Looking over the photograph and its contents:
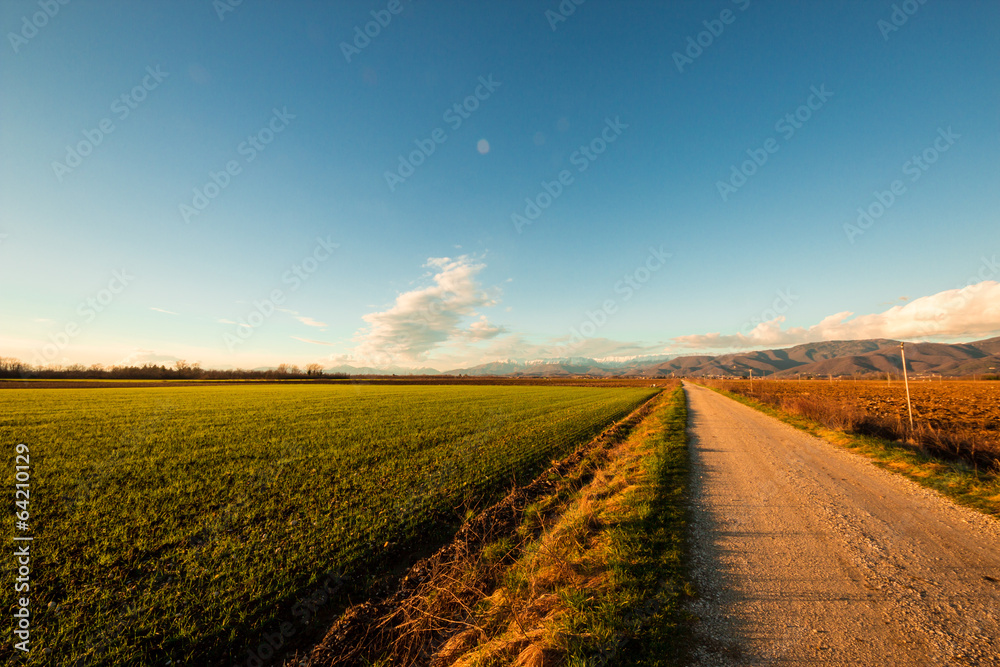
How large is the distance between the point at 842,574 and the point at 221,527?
38.5ft

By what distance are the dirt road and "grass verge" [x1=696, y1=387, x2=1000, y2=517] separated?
0.59 metres

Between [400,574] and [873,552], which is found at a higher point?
[873,552]

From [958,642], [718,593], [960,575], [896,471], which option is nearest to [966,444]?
[896,471]

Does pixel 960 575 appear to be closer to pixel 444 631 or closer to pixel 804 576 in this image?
pixel 804 576

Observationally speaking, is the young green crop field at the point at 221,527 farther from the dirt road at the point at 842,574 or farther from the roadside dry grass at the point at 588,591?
the dirt road at the point at 842,574

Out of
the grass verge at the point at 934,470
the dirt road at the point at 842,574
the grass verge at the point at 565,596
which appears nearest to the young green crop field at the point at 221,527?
the grass verge at the point at 565,596

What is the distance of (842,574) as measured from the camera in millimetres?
5266

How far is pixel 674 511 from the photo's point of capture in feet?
26.0

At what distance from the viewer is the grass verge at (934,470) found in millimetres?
8320

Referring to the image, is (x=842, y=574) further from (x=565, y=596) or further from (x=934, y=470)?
(x=934, y=470)

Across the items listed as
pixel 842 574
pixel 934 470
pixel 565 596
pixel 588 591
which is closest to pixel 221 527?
pixel 565 596

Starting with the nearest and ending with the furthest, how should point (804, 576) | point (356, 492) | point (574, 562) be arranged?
point (804, 576) → point (574, 562) → point (356, 492)

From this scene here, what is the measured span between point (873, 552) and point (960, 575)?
90cm

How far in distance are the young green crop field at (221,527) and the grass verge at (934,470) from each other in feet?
35.8
